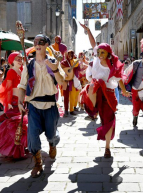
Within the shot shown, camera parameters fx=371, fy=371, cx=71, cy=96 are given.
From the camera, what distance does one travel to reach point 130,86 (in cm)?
802

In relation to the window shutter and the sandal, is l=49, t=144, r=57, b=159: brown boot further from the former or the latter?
the window shutter

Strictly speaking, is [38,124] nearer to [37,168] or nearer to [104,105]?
[37,168]

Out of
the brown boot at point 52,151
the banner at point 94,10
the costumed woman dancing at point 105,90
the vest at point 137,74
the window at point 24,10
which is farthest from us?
the banner at point 94,10

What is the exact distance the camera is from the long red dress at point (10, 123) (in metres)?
5.65

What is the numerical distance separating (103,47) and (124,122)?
391cm

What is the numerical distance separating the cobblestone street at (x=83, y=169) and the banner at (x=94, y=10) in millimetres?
56197

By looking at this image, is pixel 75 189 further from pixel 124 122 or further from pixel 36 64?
pixel 124 122

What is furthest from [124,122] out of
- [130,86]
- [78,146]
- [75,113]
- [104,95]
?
[104,95]

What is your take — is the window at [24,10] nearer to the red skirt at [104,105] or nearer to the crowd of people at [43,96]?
the crowd of people at [43,96]

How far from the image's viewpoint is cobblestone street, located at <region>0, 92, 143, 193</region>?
14.4ft

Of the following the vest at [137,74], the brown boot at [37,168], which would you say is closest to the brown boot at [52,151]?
the brown boot at [37,168]

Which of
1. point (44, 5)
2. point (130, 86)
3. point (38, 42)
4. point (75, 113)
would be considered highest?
point (44, 5)

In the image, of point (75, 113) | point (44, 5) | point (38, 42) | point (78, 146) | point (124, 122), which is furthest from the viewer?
point (44, 5)

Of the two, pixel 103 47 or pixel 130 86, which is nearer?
pixel 103 47
